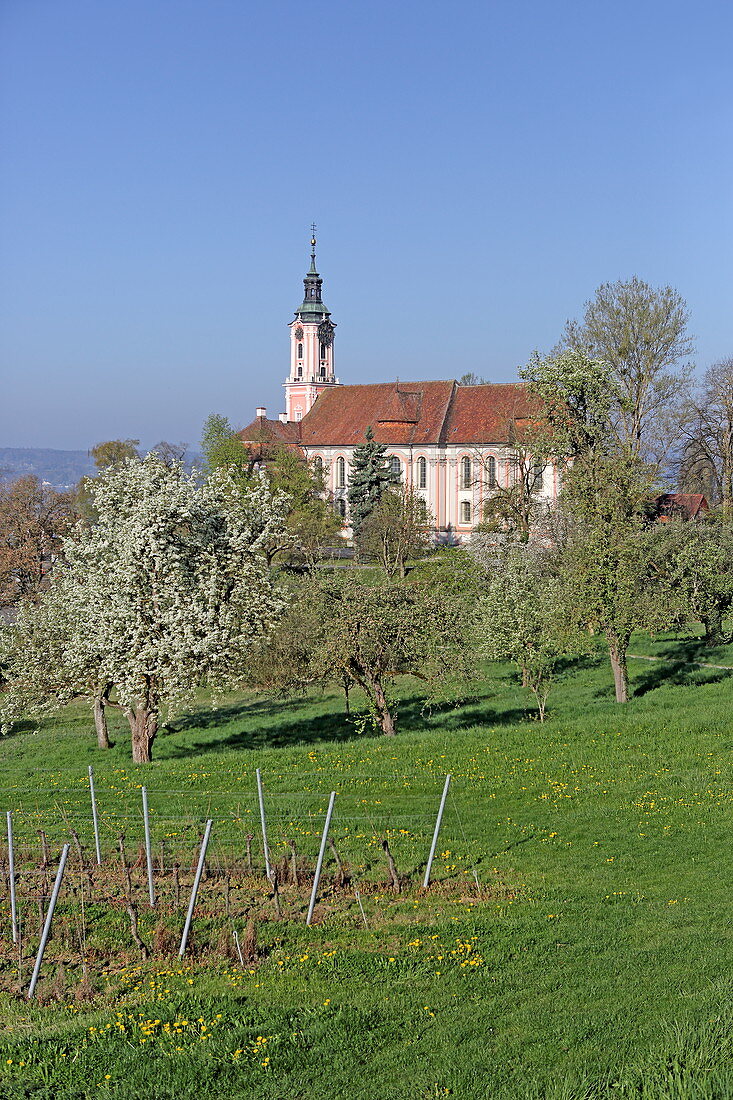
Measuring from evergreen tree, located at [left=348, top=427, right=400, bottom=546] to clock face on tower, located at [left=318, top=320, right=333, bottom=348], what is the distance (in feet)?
154

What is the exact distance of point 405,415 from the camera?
93438 mm

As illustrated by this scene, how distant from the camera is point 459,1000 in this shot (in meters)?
10.7

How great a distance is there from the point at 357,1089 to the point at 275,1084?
733 millimetres

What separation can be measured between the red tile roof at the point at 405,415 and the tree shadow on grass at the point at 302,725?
174 ft

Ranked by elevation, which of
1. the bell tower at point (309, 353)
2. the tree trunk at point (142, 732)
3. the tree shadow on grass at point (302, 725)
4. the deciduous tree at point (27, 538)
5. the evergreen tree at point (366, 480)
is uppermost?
the bell tower at point (309, 353)

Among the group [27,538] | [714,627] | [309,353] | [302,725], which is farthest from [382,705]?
[309,353]

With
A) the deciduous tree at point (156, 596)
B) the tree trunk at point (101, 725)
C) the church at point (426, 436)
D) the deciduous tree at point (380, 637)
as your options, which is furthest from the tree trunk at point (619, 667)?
the church at point (426, 436)

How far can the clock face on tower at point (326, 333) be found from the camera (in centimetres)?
12475

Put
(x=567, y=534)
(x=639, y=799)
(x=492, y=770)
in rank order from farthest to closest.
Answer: (x=567, y=534), (x=492, y=770), (x=639, y=799)

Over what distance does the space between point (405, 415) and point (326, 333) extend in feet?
119

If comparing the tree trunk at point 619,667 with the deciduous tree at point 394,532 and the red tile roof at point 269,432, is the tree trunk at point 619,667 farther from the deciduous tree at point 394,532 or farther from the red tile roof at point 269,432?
the red tile roof at point 269,432

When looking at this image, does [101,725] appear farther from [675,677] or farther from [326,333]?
[326,333]

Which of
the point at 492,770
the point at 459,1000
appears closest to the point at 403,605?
the point at 492,770

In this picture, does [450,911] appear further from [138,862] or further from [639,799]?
[639,799]
